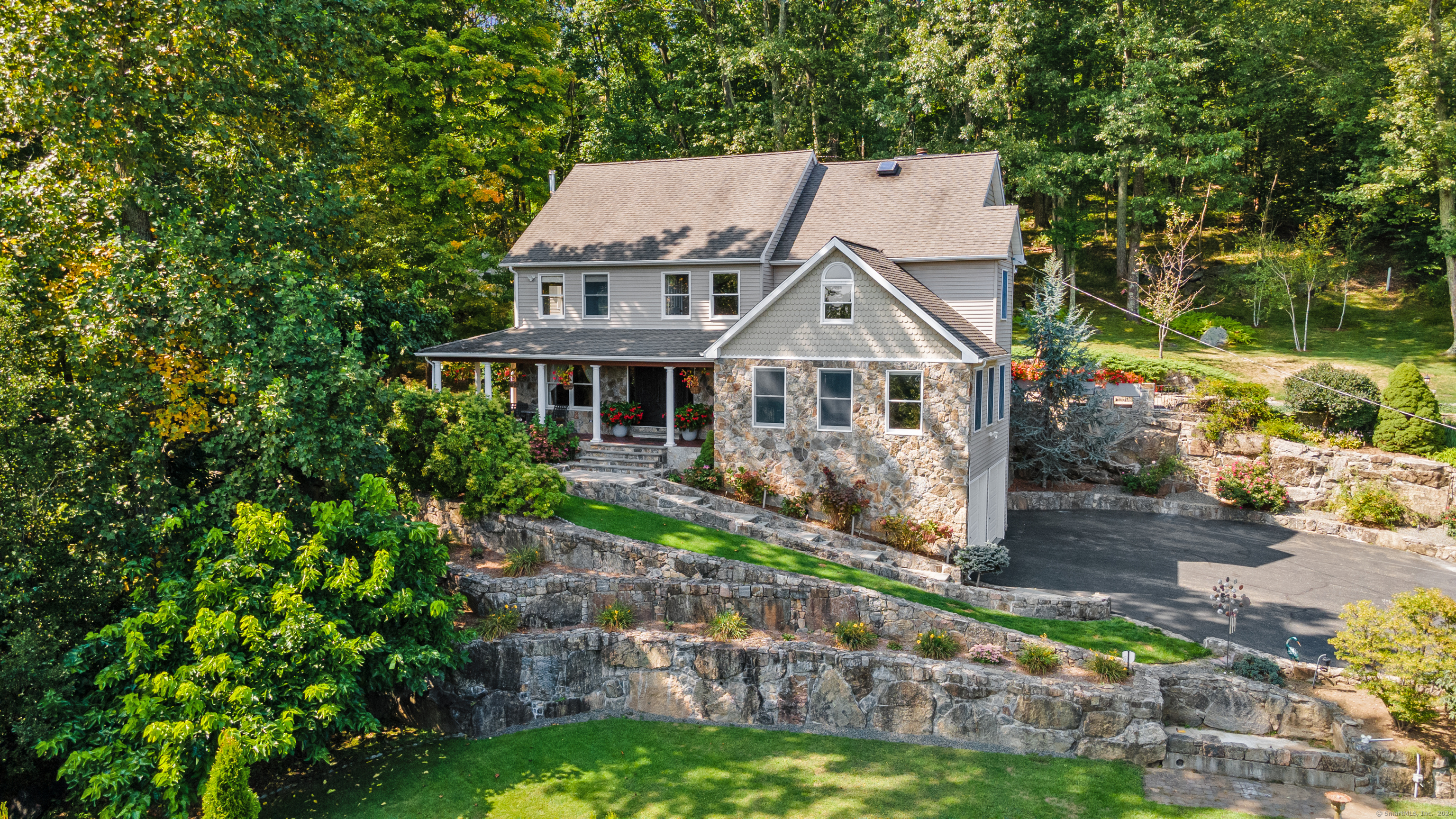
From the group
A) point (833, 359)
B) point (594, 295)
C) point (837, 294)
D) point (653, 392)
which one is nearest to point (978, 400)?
point (833, 359)

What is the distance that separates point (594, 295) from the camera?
2453 centimetres

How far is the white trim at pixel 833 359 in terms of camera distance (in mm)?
17656

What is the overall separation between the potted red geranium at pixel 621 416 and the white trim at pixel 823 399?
19.9ft

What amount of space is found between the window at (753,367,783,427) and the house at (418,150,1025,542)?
4cm

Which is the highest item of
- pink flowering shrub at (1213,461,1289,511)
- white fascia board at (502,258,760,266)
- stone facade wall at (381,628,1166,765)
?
white fascia board at (502,258,760,266)

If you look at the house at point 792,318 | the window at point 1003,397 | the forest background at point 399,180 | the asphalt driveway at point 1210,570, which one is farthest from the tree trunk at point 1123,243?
A: the window at point 1003,397

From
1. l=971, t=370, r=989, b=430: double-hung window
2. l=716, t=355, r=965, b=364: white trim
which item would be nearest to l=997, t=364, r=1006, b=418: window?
l=971, t=370, r=989, b=430: double-hung window

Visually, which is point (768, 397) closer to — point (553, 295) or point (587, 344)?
point (587, 344)

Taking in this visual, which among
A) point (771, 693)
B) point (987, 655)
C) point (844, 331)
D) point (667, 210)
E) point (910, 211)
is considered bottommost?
point (771, 693)

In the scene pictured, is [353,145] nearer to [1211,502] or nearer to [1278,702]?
[1278,702]

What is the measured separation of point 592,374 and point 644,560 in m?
9.86

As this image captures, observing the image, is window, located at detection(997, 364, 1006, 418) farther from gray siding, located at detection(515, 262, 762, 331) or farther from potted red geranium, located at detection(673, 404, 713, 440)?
potted red geranium, located at detection(673, 404, 713, 440)

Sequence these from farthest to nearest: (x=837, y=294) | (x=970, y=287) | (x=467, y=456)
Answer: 1. (x=970, y=287)
2. (x=837, y=294)
3. (x=467, y=456)

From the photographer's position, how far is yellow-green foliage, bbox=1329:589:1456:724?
11102 millimetres
